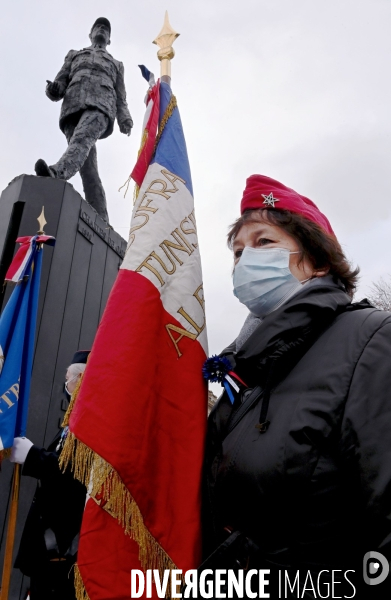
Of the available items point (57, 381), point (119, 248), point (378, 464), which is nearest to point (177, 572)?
point (378, 464)

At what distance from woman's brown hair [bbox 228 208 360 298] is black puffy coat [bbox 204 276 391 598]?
25cm

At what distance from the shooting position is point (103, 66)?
17.3ft

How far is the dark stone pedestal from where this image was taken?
3.47 metres

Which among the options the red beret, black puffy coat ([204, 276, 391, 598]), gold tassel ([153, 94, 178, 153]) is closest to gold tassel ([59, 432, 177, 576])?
black puffy coat ([204, 276, 391, 598])

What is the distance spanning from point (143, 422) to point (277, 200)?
35.4 inches

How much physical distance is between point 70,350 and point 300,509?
3.11 metres

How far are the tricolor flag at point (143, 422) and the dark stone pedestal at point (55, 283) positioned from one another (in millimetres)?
1933

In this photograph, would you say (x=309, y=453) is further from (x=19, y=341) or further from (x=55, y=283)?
(x=55, y=283)

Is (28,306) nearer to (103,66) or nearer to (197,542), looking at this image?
(197,542)

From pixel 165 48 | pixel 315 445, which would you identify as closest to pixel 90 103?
pixel 165 48

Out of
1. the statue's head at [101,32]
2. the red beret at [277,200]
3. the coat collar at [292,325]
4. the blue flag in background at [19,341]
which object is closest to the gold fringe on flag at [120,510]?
the coat collar at [292,325]

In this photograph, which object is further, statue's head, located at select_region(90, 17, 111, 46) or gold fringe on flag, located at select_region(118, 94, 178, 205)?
statue's head, located at select_region(90, 17, 111, 46)

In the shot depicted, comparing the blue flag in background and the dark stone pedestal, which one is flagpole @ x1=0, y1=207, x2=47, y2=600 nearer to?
the blue flag in background

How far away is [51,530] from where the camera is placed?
242cm
